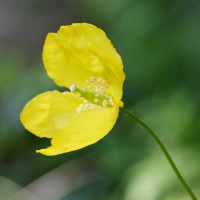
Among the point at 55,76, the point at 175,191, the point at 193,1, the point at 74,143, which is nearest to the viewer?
the point at 74,143

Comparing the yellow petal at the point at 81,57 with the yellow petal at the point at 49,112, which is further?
the yellow petal at the point at 49,112

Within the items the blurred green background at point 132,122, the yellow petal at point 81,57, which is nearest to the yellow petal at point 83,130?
the yellow petal at point 81,57

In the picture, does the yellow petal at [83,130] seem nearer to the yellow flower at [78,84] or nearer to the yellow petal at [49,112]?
the yellow flower at [78,84]

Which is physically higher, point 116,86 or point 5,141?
point 116,86

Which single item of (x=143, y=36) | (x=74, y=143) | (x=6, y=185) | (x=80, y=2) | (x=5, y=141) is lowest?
(x=6, y=185)

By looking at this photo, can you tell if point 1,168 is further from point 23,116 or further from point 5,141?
point 23,116

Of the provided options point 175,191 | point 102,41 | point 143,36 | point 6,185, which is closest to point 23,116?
point 102,41

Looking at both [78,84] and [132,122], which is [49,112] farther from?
[132,122]

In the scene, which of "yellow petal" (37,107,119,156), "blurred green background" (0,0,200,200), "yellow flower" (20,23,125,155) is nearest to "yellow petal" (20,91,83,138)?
"yellow flower" (20,23,125,155)

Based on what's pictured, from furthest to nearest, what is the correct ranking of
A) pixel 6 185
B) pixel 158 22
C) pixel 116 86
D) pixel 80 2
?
pixel 80 2 < pixel 6 185 < pixel 158 22 < pixel 116 86
